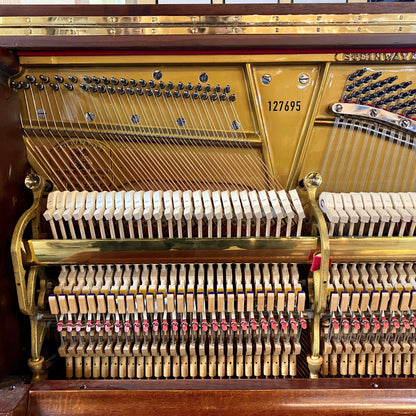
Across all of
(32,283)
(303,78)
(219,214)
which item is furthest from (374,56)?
Result: (32,283)

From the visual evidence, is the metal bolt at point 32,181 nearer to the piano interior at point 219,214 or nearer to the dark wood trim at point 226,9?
the piano interior at point 219,214

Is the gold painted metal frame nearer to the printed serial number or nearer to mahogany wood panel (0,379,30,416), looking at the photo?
the printed serial number

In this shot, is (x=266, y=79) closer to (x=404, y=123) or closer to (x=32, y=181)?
(x=404, y=123)

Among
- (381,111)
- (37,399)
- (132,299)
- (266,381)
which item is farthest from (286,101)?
(37,399)

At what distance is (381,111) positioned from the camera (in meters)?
1.63

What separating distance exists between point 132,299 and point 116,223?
0.36 metres

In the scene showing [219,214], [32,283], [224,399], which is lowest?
[224,399]

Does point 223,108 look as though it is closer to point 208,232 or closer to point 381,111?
point 208,232

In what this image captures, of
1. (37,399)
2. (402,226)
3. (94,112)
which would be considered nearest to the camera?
(37,399)

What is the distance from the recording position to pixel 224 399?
56.9 inches

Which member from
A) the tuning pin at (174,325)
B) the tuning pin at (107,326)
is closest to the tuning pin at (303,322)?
the tuning pin at (174,325)

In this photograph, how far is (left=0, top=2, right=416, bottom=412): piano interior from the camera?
150 centimetres

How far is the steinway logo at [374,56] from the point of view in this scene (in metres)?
1.58

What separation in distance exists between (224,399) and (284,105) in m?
1.35
